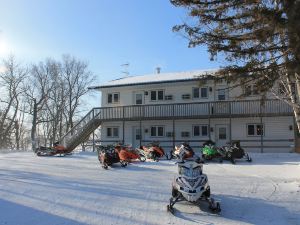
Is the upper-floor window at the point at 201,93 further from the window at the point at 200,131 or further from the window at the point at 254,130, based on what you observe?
the window at the point at 254,130

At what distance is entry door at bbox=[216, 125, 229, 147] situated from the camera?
3027cm

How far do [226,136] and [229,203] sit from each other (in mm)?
18506

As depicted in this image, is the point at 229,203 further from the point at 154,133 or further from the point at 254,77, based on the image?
the point at 154,133

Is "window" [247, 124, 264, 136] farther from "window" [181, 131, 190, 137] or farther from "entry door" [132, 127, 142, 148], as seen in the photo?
"entry door" [132, 127, 142, 148]

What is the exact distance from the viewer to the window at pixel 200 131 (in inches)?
1218

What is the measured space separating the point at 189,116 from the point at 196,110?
0.80 metres

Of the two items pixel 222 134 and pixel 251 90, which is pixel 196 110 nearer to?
pixel 222 134

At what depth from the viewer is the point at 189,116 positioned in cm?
2923

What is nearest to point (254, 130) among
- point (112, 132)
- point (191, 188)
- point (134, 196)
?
point (112, 132)

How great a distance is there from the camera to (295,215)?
35.6ft

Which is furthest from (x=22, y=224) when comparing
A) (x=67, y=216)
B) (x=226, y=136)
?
(x=226, y=136)

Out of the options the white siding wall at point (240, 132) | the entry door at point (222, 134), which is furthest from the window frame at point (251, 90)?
the entry door at point (222, 134)

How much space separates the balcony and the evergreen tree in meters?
13.3

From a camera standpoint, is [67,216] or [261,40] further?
[261,40]
